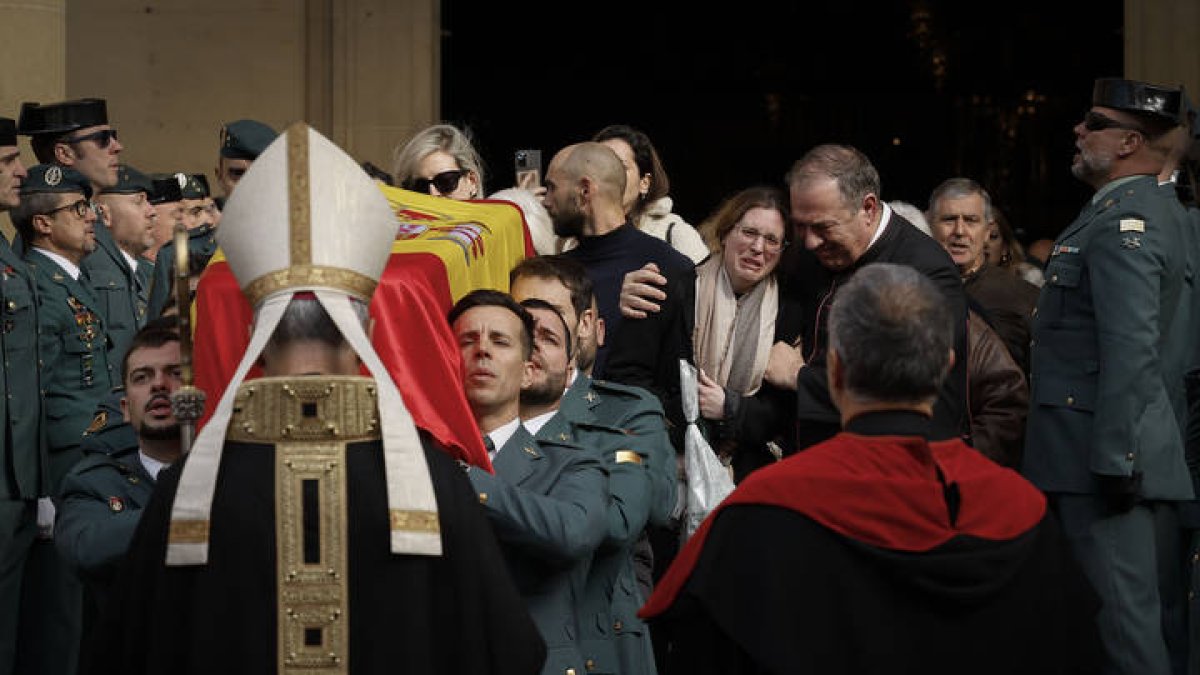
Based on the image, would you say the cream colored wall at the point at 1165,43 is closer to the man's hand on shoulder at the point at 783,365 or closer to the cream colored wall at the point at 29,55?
the man's hand on shoulder at the point at 783,365

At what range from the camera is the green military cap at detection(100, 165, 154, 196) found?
9258 millimetres

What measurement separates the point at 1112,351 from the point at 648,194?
6.87 feet

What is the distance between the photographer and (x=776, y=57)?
52.6ft

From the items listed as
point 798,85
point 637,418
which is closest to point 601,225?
point 637,418

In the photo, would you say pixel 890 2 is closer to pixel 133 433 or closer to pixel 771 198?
pixel 771 198

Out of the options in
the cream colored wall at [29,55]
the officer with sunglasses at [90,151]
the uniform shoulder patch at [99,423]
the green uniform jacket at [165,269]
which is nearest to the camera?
the uniform shoulder patch at [99,423]

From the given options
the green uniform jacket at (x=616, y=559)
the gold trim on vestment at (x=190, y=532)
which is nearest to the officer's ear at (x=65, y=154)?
the green uniform jacket at (x=616, y=559)

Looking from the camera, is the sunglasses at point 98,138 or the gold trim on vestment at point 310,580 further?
the sunglasses at point 98,138

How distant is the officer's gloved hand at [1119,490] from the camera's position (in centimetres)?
668

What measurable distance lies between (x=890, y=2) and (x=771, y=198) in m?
9.62

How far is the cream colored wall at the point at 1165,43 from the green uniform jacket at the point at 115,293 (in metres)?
5.56

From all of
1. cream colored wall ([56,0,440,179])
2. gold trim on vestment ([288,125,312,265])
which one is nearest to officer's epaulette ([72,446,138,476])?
gold trim on vestment ([288,125,312,265])

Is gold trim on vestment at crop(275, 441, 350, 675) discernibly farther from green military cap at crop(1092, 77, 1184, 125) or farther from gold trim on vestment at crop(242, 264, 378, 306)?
green military cap at crop(1092, 77, 1184, 125)

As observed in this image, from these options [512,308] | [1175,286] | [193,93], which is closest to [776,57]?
[193,93]
